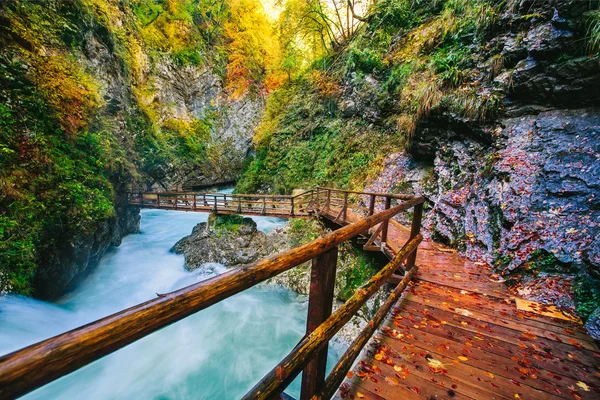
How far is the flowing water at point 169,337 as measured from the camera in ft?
17.7

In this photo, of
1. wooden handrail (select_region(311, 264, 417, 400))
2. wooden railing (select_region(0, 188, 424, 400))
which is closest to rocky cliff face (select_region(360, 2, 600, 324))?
wooden handrail (select_region(311, 264, 417, 400))

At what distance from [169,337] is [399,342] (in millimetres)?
6947

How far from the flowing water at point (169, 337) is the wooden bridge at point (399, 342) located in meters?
4.34

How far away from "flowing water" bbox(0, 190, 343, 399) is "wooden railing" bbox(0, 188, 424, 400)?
5250mm

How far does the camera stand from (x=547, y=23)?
520 cm

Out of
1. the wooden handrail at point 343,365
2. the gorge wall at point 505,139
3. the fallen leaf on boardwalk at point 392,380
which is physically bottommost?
the fallen leaf on boardwalk at point 392,380

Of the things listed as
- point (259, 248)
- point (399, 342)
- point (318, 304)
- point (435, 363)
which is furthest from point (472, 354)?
point (259, 248)

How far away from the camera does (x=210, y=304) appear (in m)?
0.98

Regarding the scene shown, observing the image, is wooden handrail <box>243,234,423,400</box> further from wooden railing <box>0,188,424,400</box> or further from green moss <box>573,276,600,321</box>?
green moss <box>573,276,600,321</box>

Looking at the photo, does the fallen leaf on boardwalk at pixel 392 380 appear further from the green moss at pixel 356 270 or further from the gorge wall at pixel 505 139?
the green moss at pixel 356 270

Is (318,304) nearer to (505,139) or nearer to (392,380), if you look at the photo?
(392,380)

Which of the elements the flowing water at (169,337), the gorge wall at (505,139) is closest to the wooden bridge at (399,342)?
the gorge wall at (505,139)

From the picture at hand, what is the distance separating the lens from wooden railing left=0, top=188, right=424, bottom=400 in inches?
23.8

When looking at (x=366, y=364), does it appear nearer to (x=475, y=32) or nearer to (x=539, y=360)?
(x=539, y=360)
